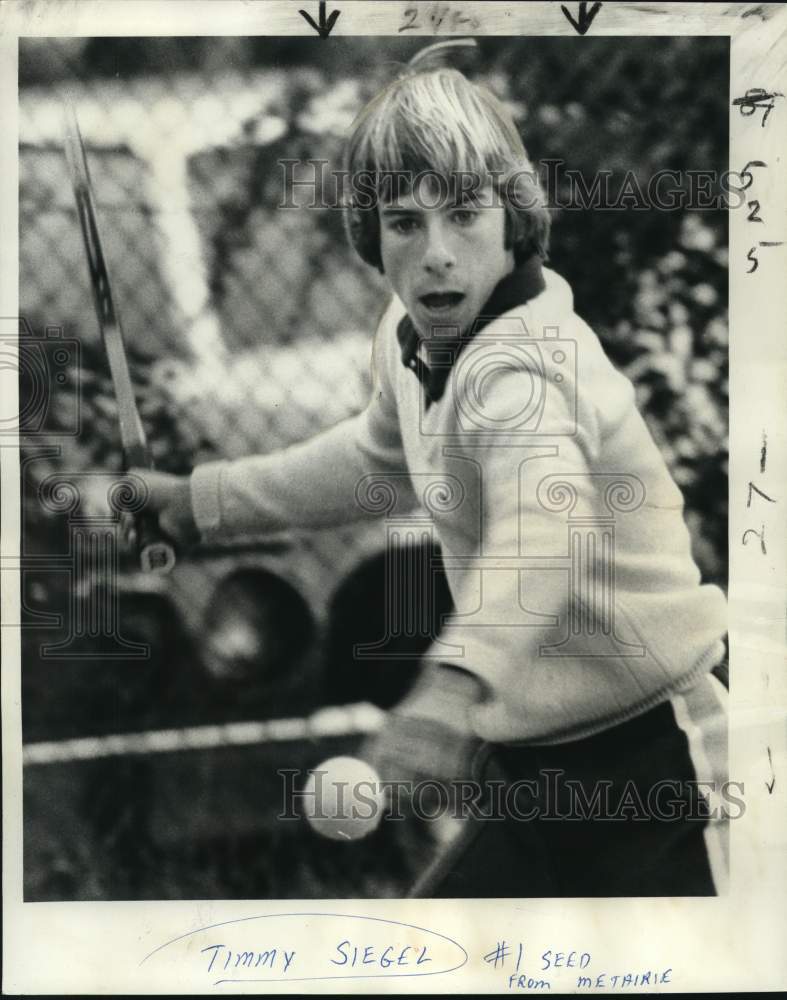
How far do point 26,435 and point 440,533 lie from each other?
636 millimetres

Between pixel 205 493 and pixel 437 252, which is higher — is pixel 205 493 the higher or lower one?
the lower one

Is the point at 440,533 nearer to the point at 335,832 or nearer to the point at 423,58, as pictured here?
the point at 335,832

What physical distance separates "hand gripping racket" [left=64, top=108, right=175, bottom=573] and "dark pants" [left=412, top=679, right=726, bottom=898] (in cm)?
62

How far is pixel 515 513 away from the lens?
4.54 feet

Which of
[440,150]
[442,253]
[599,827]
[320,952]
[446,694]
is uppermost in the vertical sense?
[440,150]

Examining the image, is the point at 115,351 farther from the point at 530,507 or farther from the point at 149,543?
the point at 530,507

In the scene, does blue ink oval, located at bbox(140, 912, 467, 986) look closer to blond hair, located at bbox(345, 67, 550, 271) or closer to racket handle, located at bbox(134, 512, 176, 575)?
racket handle, located at bbox(134, 512, 176, 575)

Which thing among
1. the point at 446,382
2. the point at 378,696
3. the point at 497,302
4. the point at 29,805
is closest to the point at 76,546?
the point at 29,805

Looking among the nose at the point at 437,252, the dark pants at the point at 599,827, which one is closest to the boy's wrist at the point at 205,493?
the nose at the point at 437,252

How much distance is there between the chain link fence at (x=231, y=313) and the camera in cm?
140

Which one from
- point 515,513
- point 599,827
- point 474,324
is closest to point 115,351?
point 474,324

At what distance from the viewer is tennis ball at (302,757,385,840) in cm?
139

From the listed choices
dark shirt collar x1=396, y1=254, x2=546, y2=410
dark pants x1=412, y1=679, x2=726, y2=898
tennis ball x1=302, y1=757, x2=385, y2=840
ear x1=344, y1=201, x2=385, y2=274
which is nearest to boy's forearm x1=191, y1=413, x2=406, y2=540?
dark shirt collar x1=396, y1=254, x2=546, y2=410

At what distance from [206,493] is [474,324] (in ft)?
1.55
